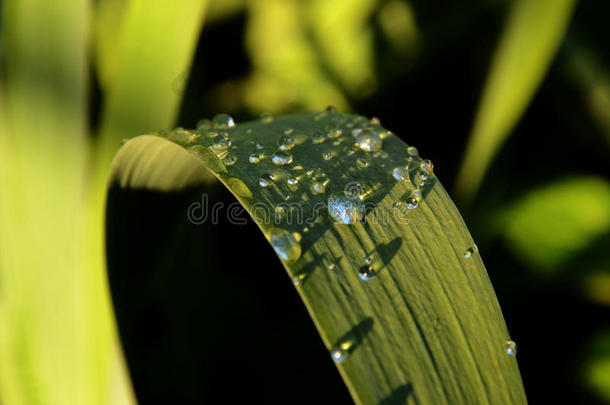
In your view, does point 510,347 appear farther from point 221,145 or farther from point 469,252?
point 221,145

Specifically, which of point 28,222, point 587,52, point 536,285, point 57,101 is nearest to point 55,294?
point 28,222

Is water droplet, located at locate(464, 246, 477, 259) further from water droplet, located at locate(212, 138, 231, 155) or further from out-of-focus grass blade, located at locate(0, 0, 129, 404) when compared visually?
out-of-focus grass blade, located at locate(0, 0, 129, 404)

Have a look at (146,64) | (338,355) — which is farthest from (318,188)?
(146,64)

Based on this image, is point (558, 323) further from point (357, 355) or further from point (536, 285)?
point (357, 355)

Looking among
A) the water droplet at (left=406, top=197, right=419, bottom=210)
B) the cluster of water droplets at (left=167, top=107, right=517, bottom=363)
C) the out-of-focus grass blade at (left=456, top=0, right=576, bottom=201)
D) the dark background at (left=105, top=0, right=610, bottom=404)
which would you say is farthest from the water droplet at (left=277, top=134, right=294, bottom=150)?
the out-of-focus grass blade at (left=456, top=0, right=576, bottom=201)

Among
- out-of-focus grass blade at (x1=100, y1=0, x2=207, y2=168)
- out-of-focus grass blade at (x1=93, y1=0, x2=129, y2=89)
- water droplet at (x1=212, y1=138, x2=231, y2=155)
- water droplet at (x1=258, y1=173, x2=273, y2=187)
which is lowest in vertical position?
water droplet at (x1=258, y1=173, x2=273, y2=187)

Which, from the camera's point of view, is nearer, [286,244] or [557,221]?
[286,244]
